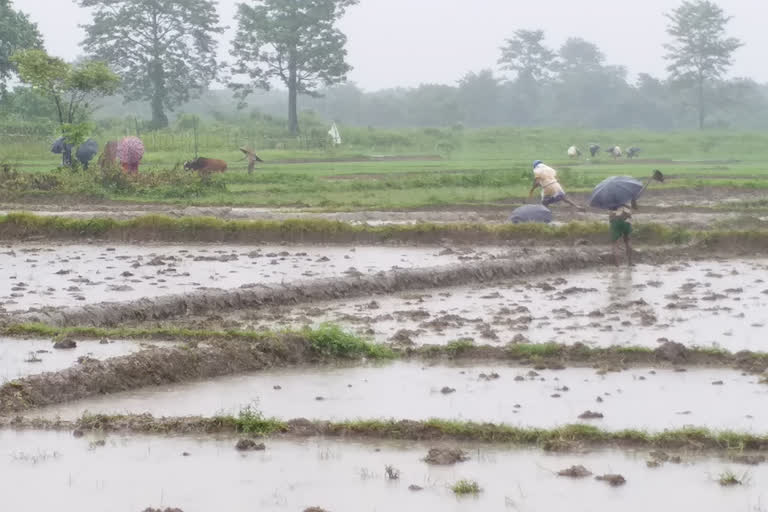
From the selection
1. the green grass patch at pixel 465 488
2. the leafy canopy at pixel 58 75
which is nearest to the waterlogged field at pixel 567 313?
the green grass patch at pixel 465 488

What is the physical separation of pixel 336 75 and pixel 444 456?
119ft

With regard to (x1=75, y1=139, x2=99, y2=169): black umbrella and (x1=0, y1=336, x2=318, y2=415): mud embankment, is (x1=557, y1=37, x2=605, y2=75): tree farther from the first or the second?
(x1=0, y1=336, x2=318, y2=415): mud embankment

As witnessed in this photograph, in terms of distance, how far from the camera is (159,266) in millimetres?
12383

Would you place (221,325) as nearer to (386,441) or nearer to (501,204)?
(386,441)

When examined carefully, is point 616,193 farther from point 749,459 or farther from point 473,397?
point 749,459

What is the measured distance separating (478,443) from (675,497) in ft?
4.27

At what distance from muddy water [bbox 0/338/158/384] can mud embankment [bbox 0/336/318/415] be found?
0.84ft

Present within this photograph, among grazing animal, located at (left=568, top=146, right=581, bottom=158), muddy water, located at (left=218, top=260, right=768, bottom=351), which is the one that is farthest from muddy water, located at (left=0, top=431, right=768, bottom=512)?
grazing animal, located at (left=568, top=146, right=581, bottom=158)

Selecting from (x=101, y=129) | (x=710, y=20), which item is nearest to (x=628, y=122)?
(x=710, y=20)

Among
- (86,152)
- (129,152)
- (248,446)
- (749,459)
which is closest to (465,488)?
(248,446)

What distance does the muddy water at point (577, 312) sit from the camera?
8773 millimetres

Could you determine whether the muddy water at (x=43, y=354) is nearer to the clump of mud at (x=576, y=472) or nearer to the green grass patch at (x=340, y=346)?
the green grass patch at (x=340, y=346)

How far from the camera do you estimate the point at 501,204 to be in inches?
714

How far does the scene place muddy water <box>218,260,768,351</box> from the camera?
28.8 ft
